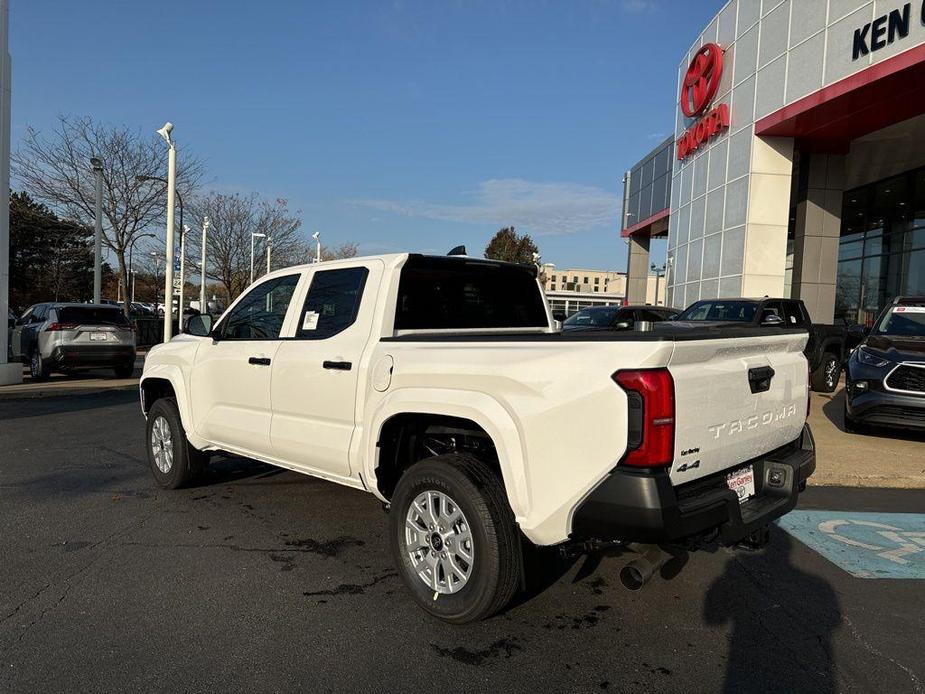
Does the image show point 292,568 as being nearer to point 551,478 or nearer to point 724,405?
point 551,478

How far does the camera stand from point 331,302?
4441mm

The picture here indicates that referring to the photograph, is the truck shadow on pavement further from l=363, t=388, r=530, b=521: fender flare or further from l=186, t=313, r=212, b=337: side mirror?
l=186, t=313, r=212, b=337: side mirror

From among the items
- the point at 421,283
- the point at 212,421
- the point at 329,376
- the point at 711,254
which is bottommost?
the point at 212,421

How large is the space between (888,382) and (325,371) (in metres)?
6.92

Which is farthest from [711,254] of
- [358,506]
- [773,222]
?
[358,506]

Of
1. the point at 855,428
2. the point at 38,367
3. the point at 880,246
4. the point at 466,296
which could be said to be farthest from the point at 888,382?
the point at 880,246

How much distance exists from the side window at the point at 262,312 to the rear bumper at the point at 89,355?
9.68 meters

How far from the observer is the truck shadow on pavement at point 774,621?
2.93m

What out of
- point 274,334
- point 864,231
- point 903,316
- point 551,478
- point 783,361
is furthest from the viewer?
point 864,231

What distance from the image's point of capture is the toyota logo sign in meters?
20.1

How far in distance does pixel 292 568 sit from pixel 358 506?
1322 mm

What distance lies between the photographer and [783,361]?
3639mm

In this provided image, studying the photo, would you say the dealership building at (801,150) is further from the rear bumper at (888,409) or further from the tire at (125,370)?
the tire at (125,370)

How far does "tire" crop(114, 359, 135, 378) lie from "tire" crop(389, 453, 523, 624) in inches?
495
